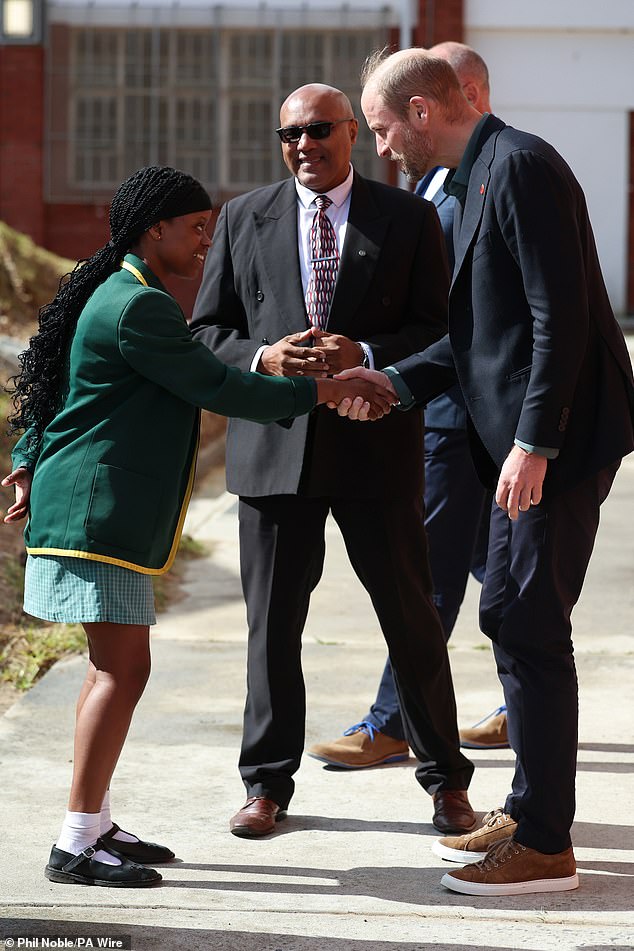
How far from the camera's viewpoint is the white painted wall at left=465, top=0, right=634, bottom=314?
19.0 meters

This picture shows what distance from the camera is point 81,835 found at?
3.35m

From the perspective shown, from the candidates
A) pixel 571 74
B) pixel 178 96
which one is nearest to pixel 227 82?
pixel 178 96

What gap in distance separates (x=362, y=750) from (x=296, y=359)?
141 cm

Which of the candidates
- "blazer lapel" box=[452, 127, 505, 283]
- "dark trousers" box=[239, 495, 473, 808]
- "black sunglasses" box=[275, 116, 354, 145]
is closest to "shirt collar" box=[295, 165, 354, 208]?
"black sunglasses" box=[275, 116, 354, 145]

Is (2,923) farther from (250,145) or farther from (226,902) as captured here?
(250,145)

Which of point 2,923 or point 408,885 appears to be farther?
point 408,885

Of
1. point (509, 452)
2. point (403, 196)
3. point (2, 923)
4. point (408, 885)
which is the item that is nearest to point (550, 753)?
point (408, 885)

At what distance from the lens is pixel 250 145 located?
63.6 ft

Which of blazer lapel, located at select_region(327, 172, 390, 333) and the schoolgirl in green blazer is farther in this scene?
blazer lapel, located at select_region(327, 172, 390, 333)

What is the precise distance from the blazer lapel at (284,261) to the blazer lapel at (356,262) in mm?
105

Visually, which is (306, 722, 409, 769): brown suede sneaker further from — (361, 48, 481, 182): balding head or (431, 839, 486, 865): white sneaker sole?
(361, 48, 481, 182): balding head

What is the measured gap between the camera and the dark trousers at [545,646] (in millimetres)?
3283

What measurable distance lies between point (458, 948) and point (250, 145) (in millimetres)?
17398

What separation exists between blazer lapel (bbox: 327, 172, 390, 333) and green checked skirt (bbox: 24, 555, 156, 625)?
99 centimetres
